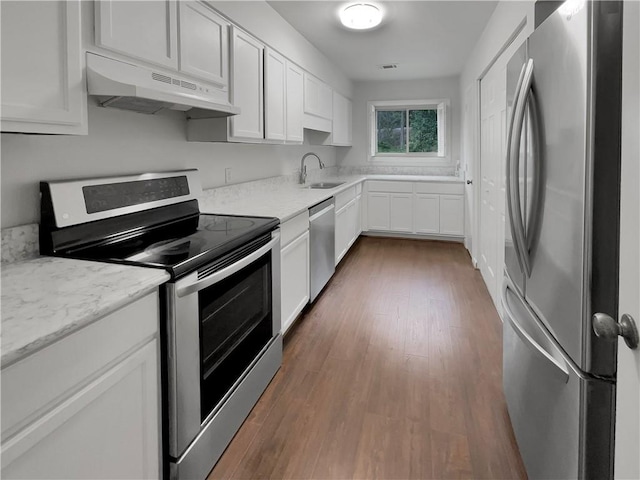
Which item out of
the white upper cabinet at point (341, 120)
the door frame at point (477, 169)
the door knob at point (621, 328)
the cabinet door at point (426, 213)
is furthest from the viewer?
the cabinet door at point (426, 213)

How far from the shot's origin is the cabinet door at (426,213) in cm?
561

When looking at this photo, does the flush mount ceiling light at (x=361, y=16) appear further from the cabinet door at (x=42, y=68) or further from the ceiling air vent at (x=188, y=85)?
the cabinet door at (x=42, y=68)

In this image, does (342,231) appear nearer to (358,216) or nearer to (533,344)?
(358,216)

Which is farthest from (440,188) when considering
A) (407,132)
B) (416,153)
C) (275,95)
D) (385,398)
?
(385,398)

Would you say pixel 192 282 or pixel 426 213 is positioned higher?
pixel 426 213

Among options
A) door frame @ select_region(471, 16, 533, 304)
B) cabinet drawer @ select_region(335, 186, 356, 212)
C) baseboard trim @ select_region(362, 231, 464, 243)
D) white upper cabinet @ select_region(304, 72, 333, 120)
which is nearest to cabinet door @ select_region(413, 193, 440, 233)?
baseboard trim @ select_region(362, 231, 464, 243)

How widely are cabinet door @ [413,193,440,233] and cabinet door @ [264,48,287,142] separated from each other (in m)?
2.89

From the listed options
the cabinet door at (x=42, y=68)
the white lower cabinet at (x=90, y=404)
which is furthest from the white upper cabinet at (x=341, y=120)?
the white lower cabinet at (x=90, y=404)

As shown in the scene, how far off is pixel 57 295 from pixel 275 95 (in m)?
2.43

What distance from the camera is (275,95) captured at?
10.2ft

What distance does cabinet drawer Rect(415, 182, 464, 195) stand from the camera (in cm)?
546

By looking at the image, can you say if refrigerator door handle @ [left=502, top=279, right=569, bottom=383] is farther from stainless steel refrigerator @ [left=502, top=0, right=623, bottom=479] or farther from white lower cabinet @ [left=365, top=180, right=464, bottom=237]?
white lower cabinet @ [left=365, top=180, right=464, bottom=237]

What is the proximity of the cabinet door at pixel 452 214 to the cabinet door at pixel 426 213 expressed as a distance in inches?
2.6

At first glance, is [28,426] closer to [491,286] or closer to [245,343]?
[245,343]
